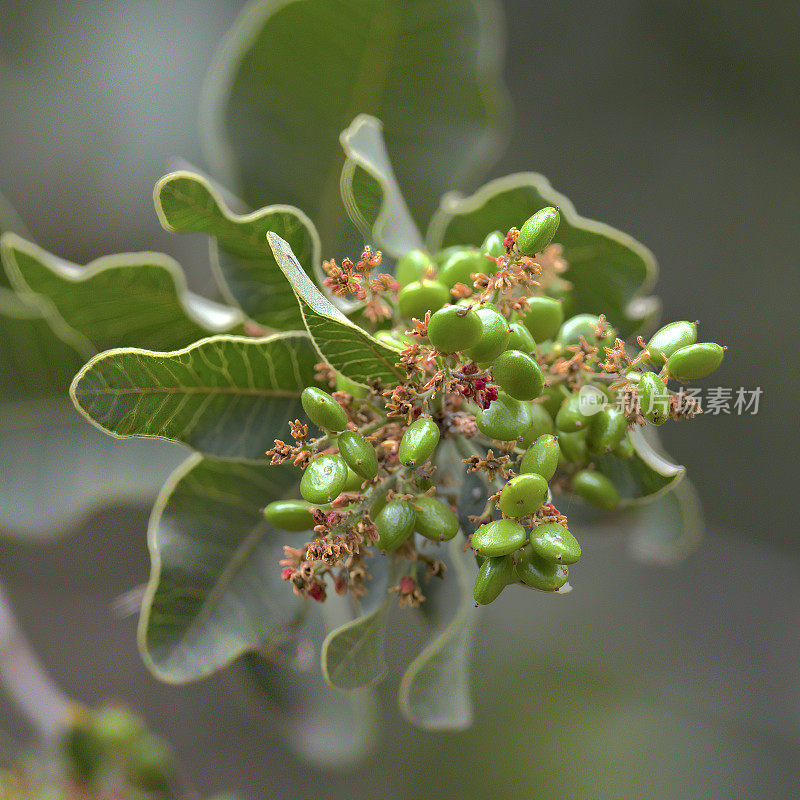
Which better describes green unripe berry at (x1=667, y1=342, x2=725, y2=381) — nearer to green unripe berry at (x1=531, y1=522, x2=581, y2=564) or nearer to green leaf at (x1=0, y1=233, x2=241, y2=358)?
green unripe berry at (x1=531, y1=522, x2=581, y2=564)

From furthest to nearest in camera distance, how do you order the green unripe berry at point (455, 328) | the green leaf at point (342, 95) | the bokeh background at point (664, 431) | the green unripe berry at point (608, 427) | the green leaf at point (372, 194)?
the bokeh background at point (664, 431), the green leaf at point (342, 95), the green leaf at point (372, 194), the green unripe berry at point (608, 427), the green unripe berry at point (455, 328)

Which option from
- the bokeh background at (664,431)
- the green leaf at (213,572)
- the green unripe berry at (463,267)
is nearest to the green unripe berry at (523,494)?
the green unripe berry at (463,267)

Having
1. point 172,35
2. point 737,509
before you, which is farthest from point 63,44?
point 737,509

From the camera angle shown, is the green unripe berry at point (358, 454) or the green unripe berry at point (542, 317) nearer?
the green unripe berry at point (358, 454)

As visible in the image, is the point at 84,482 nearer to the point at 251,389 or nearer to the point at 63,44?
the point at 251,389

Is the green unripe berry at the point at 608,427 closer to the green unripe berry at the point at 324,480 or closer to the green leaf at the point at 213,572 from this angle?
the green unripe berry at the point at 324,480
